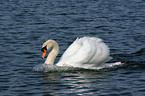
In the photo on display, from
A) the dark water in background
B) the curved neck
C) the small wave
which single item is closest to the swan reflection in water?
the dark water in background

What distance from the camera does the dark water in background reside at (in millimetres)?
12008

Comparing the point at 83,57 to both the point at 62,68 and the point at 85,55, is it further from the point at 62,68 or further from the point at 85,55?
the point at 62,68

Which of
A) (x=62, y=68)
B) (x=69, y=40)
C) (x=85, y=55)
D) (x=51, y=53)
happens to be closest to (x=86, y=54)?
(x=85, y=55)

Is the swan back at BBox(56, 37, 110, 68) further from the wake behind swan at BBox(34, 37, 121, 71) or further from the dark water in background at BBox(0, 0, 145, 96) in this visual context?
the dark water in background at BBox(0, 0, 145, 96)

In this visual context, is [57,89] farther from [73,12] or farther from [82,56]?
[73,12]

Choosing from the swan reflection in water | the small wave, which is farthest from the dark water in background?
the small wave

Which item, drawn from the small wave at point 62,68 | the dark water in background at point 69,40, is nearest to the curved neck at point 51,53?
the small wave at point 62,68

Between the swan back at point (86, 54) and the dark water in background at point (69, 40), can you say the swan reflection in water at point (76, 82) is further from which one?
the swan back at point (86, 54)

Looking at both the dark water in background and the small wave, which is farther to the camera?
the small wave

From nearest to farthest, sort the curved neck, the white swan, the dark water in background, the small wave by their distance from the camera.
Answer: the dark water in background < the white swan < the small wave < the curved neck

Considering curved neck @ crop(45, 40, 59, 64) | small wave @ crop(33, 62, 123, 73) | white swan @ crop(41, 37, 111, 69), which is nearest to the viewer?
white swan @ crop(41, 37, 111, 69)

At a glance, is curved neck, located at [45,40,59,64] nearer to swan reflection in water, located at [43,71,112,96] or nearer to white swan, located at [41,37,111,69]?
white swan, located at [41,37,111,69]

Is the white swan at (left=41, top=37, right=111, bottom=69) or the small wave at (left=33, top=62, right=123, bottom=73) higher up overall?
the white swan at (left=41, top=37, right=111, bottom=69)

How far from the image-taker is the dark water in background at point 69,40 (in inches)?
473
